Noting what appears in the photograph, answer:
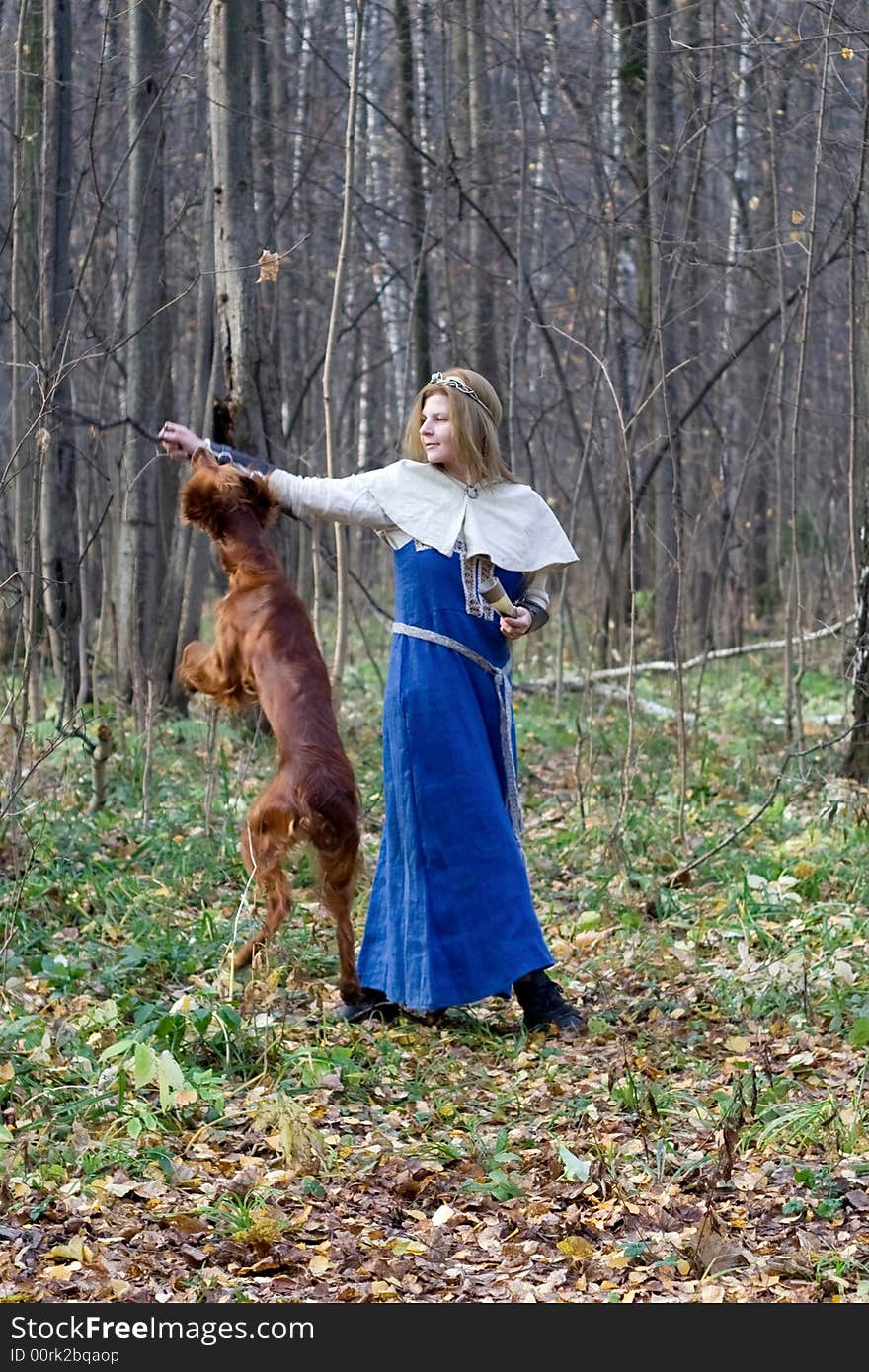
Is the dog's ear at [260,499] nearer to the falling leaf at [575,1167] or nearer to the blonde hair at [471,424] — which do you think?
the blonde hair at [471,424]

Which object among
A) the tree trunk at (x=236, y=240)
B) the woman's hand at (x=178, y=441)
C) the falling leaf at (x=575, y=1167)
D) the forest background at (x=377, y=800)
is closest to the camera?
the forest background at (x=377, y=800)

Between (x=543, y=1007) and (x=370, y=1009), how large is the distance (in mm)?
598

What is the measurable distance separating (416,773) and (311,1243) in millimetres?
1799

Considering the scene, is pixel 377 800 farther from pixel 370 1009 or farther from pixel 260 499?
pixel 260 499

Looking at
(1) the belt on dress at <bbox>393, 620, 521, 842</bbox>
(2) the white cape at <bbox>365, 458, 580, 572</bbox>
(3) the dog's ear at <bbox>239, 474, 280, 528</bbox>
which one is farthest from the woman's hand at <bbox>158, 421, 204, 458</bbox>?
(1) the belt on dress at <bbox>393, 620, 521, 842</bbox>

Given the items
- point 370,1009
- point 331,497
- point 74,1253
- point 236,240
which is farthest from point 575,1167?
point 236,240

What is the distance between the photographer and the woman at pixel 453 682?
15.8ft

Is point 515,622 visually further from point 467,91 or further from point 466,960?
point 467,91

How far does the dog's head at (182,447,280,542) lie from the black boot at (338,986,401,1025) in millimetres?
1673

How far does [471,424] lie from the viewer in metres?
4.80

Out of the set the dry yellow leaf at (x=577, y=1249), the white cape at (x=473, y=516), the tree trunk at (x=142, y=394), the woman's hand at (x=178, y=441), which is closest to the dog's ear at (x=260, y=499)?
the woman's hand at (x=178, y=441)

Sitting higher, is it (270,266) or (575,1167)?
(270,266)

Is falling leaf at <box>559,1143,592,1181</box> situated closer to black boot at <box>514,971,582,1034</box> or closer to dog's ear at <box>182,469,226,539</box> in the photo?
black boot at <box>514,971,582,1034</box>

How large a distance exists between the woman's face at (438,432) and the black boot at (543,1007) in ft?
5.71
